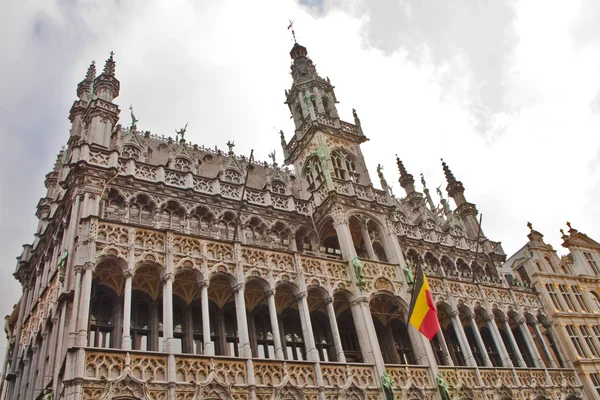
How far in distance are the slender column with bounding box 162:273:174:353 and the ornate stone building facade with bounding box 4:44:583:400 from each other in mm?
79

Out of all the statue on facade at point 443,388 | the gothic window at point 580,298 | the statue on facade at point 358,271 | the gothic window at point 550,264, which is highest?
the gothic window at point 550,264

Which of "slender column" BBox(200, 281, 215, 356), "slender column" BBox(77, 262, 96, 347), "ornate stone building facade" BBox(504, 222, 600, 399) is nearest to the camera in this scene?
"slender column" BBox(77, 262, 96, 347)

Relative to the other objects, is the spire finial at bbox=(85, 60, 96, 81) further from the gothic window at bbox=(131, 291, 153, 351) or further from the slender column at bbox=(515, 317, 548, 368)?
the slender column at bbox=(515, 317, 548, 368)

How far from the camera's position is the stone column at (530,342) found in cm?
3108

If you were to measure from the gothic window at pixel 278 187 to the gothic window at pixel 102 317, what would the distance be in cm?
1219

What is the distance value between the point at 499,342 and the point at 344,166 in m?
14.0

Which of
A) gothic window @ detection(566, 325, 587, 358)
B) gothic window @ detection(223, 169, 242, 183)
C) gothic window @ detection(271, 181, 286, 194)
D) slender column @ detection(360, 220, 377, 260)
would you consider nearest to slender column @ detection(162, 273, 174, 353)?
gothic window @ detection(223, 169, 242, 183)

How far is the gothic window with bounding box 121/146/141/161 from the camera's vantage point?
88.2 ft

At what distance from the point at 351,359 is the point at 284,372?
289 inches

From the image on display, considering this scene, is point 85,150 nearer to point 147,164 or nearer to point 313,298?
point 147,164

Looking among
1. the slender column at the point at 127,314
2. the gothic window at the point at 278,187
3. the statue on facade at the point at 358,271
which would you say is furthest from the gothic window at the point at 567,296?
the slender column at the point at 127,314

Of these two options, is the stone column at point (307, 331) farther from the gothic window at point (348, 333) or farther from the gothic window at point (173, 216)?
the gothic window at point (173, 216)

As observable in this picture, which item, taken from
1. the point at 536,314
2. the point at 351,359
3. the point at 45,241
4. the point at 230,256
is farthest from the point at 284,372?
the point at 536,314

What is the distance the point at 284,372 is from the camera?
20.6 meters
